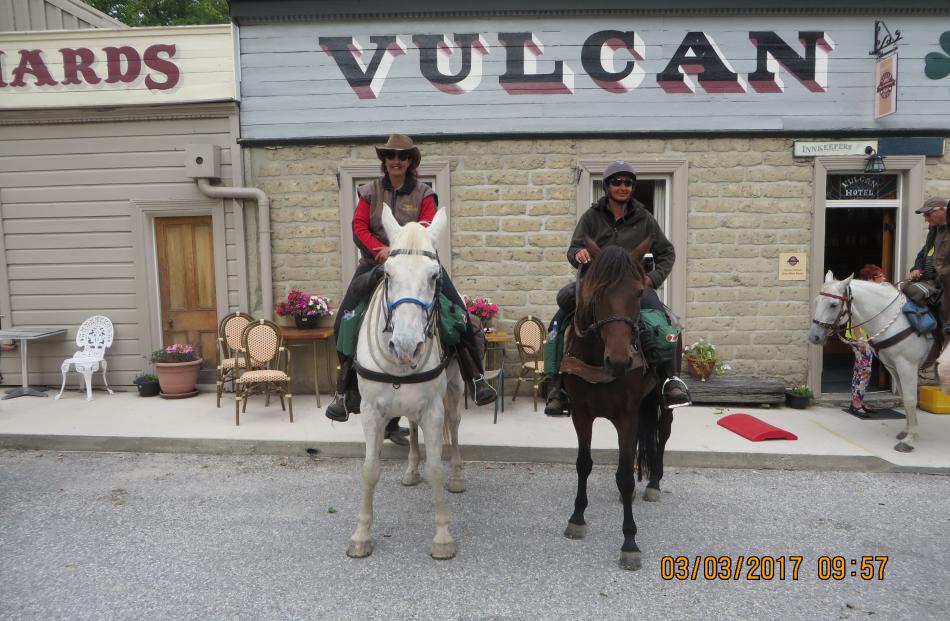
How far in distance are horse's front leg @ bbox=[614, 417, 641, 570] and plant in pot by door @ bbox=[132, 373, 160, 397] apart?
666 centimetres

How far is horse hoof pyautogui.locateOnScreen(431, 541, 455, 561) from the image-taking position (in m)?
3.76

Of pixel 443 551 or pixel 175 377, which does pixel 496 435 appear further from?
pixel 175 377

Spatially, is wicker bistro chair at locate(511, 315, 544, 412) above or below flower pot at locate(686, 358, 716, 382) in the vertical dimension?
above

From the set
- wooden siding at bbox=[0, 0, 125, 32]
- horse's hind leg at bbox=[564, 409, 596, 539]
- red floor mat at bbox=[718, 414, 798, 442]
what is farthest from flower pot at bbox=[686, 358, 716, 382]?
wooden siding at bbox=[0, 0, 125, 32]

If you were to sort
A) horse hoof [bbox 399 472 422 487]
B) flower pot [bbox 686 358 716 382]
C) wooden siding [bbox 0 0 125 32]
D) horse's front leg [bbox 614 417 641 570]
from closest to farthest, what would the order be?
1. horse's front leg [bbox 614 417 641 570]
2. horse hoof [bbox 399 472 422 487]
3. flower pot [bbox 686 358 716 382]
4. wooden siding [bbox 0 0 125 32]

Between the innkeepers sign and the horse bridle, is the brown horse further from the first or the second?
the innkeepers sign

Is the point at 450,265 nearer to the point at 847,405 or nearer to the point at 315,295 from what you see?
the point at 315,295

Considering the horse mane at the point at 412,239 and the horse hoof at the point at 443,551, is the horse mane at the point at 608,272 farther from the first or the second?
the horse hoof at the point at 443,551

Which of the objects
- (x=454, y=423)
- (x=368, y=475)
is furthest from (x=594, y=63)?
(x=368, y=475)

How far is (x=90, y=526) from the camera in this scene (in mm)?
4242

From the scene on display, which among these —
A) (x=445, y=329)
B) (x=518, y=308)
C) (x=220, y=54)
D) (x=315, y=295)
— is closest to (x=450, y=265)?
(x=518, y=308)
